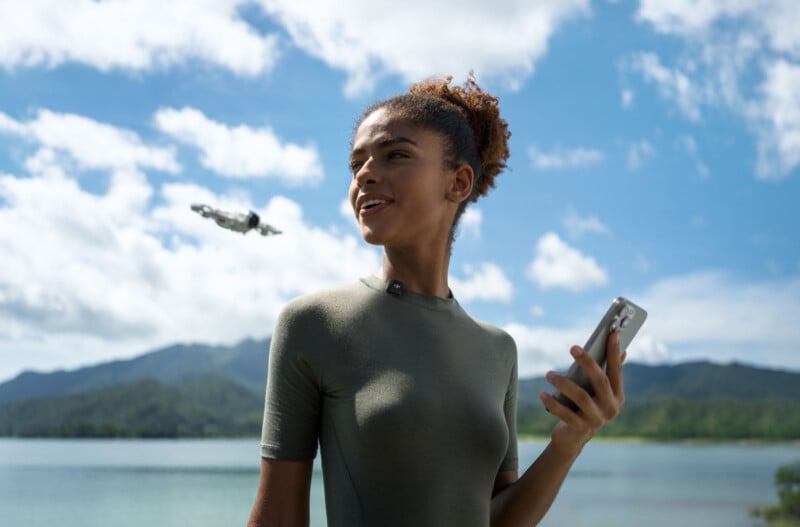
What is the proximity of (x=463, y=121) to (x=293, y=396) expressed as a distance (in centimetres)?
93

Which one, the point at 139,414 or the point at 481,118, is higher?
the point at 139,414

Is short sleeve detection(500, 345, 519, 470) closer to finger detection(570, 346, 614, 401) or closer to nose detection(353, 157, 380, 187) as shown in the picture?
finger detection(570, 346, 614, 401)

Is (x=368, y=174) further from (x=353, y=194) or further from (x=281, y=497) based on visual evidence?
(x=281, y=497)

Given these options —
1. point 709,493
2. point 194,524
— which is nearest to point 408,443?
point 194,524

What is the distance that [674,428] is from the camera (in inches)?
5103

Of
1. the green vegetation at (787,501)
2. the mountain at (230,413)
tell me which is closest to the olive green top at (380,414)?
the green vegetation at (787,501)

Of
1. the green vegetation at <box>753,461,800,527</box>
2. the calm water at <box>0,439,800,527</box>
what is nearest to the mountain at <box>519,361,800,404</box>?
the calm water at <box>0,439,800,527</box>

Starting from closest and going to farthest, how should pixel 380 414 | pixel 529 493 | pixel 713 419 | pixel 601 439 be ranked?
pixel 380 414 → pixel 529 493 → pixel 713 419 → pixel 601 439

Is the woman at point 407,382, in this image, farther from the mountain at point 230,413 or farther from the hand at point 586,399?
the mountain at point 230,413

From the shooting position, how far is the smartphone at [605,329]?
7.34 ft

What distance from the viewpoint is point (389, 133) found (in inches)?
91.7

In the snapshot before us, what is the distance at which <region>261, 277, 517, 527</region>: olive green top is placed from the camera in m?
2.07

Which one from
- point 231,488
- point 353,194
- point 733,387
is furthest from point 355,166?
point 733,387

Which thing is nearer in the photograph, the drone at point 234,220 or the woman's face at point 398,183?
the woman's face at point 398,183
